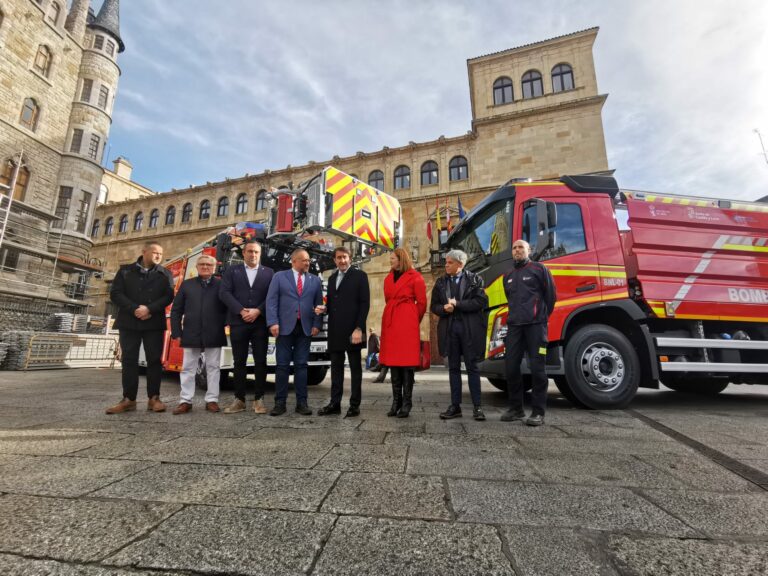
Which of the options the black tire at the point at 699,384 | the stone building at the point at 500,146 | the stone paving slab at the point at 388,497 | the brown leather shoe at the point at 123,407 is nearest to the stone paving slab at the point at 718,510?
the stone paving slab at the point at 388,497

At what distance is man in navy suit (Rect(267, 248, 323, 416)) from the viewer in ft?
13.1

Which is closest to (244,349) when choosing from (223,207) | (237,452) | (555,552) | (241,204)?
(237,452)

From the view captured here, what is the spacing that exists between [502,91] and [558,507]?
23656mm

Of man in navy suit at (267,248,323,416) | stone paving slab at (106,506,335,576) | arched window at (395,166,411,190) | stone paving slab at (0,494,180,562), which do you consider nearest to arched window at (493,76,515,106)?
arched window at (395,166,411,190)

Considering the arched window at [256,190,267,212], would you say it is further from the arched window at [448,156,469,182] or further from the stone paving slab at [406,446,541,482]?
the stone paving slab at [406,446,541,482]

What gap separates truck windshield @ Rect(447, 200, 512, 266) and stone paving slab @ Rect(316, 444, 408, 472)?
10.2 feet

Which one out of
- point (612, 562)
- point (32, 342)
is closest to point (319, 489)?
point (612, 562)

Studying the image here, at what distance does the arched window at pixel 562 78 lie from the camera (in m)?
19.7

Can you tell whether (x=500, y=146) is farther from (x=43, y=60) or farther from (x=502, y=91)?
(x=43, y=60)

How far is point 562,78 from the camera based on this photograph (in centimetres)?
1986

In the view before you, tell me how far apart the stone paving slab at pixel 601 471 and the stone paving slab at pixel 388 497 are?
757 mm

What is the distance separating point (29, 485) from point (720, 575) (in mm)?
2952

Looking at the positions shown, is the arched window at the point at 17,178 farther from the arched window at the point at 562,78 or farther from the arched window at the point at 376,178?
the arched window at the point at 562,78

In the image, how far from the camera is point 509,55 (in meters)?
20.8
